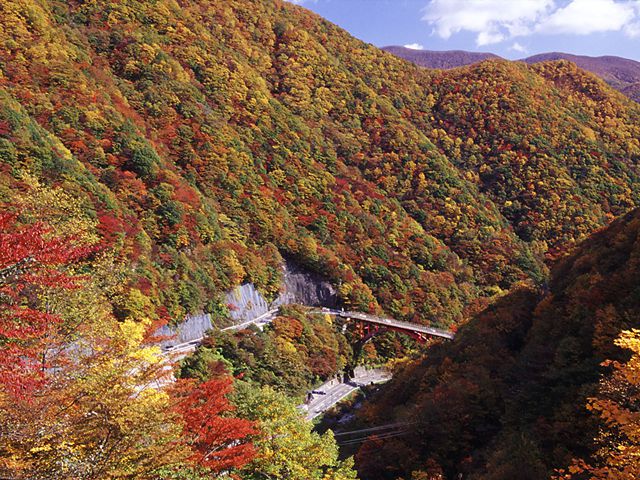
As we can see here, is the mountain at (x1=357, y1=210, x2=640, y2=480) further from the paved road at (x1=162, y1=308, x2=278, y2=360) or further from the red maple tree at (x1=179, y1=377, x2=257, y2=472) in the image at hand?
the paved road at (x1=162, y1=308, x2=278, y2=360)

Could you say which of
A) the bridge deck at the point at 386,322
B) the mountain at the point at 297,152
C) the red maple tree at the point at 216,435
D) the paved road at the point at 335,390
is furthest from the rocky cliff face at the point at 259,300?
the red maple tree at the point at 216,435

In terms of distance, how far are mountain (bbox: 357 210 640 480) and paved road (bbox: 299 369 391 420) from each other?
1216 cm

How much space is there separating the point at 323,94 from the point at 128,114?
58.3 metres

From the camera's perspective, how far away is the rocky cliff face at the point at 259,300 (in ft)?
133

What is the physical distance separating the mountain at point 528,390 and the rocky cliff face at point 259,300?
18714 millimetres

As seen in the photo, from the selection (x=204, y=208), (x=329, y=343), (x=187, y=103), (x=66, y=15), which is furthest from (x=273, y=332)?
(x=66, y=15)

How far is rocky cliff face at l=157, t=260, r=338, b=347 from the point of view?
40531 millimetres

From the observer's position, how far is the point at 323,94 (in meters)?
108

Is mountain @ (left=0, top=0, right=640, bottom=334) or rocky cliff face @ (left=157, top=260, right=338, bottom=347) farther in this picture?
mountain @ (left=0, top=0, right=640, bottom=334)

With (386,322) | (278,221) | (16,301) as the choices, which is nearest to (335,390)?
(386,322)

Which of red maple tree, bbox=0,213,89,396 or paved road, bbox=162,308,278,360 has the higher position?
red maple tree, bbox=0,213,89,396

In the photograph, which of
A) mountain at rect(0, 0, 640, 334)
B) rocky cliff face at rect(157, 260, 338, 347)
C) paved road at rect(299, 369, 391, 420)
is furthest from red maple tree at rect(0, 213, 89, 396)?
paved road at rect(299, 369, 391, 420)

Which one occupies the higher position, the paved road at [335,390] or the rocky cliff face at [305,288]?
the rocky cliff face at [305,288]

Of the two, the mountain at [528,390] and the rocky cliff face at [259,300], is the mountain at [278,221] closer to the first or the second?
the mountain at [528,390]
